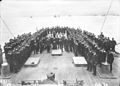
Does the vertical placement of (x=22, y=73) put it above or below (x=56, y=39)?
below

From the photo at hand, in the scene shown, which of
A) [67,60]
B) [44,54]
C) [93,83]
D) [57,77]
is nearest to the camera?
[93,83]

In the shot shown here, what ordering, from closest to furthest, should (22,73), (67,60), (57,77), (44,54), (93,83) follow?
1. (93,83)
2. (57,77)
3. (22,73)
4. (67,60)
5. (44,54)

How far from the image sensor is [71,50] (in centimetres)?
1378

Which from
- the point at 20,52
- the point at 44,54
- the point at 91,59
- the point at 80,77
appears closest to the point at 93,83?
the point at 80,77

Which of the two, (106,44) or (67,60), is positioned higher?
(106,44)

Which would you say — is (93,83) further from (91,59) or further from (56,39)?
(56,39)

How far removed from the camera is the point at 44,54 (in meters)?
→ 13.2

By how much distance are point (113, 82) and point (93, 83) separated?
958mm

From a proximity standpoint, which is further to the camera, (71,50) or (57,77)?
(71,50)

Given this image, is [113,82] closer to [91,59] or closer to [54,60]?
[91,59]

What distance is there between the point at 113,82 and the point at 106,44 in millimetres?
4400

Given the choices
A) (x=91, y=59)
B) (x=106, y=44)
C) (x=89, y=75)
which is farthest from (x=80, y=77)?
(x=106, y=44)

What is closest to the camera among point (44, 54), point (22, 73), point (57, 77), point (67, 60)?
point (57, 77)

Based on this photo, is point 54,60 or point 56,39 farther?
point 56,39
